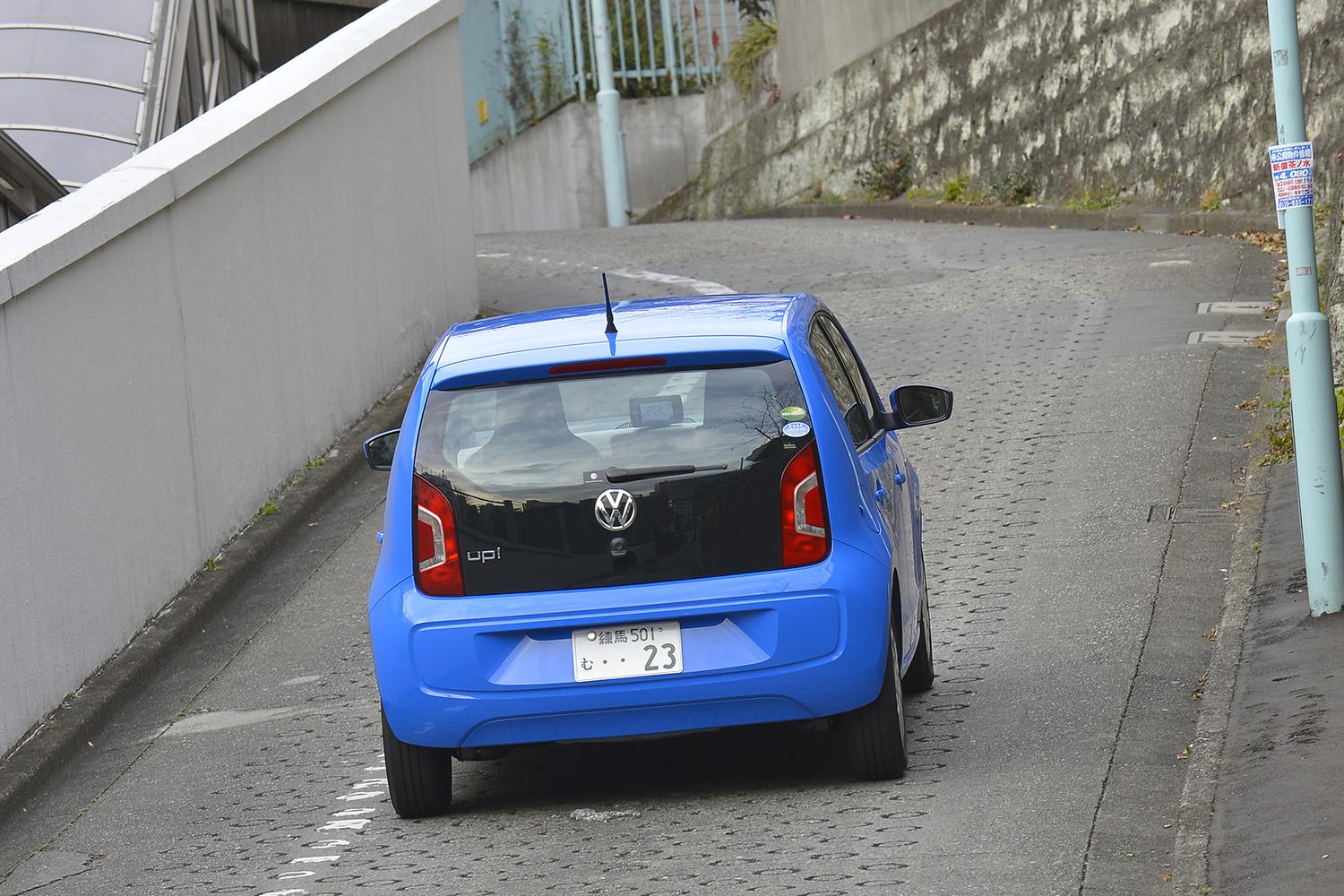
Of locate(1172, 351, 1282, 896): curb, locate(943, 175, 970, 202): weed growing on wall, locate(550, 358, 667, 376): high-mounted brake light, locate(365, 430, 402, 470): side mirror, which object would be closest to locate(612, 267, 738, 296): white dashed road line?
locate(943, 175, 970, 202): weed growing on wall

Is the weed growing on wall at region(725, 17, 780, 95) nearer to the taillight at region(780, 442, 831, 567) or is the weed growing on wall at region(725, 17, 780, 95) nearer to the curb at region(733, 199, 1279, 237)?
the curb at region(733, 199, 1279, 237)

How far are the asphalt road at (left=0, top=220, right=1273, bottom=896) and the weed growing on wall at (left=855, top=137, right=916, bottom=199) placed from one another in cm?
1041

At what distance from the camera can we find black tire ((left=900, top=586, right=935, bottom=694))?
7.29 m

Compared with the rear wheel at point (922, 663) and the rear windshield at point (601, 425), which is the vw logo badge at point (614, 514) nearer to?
the rear windshield at point (601, 425)

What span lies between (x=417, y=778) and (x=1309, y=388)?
343 cm

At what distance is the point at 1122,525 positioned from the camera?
937 centimetres

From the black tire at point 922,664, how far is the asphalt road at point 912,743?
0.09 metres

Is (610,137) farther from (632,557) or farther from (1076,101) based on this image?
(632,557)

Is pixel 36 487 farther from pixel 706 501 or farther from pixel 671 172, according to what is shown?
pixel 671 172

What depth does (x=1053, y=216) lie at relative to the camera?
65.2ft

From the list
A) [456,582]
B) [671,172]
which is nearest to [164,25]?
[456,582]

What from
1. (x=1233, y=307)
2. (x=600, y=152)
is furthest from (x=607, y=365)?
(x=600, y=152)

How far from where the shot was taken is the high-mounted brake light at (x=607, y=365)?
623 centimetres

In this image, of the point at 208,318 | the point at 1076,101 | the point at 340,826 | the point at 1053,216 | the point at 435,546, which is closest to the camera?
the point at 435,546
